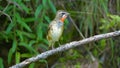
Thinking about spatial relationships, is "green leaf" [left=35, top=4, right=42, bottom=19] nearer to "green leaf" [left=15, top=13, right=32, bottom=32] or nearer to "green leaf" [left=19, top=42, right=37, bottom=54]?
"green leaf" [left=15, top=13, right=32, bottom=32]

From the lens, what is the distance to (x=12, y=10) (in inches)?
140

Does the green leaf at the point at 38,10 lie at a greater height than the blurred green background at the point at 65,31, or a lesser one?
greater

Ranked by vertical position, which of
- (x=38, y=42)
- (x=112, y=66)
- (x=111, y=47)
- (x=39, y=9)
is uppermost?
(x=39, y=9)

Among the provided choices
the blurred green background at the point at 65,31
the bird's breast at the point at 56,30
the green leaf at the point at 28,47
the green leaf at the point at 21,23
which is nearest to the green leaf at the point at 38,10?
the blurred green background at the point at 65,31

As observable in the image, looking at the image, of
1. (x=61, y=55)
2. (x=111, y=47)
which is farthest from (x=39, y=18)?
(x=111, y=47)

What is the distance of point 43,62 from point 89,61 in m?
0.49

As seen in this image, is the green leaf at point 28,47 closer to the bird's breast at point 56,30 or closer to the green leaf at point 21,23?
the green leaf at point 21,23

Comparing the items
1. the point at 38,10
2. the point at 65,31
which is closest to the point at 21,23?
the point at 38,10

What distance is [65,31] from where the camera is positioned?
415 centimetres

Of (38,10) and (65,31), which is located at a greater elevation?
(38,10)

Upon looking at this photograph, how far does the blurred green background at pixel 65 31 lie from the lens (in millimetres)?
3586

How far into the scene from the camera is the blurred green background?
11.8 ft

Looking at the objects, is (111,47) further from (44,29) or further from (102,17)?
(44,29)

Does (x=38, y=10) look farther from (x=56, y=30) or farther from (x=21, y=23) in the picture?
(x=56, y=30)
